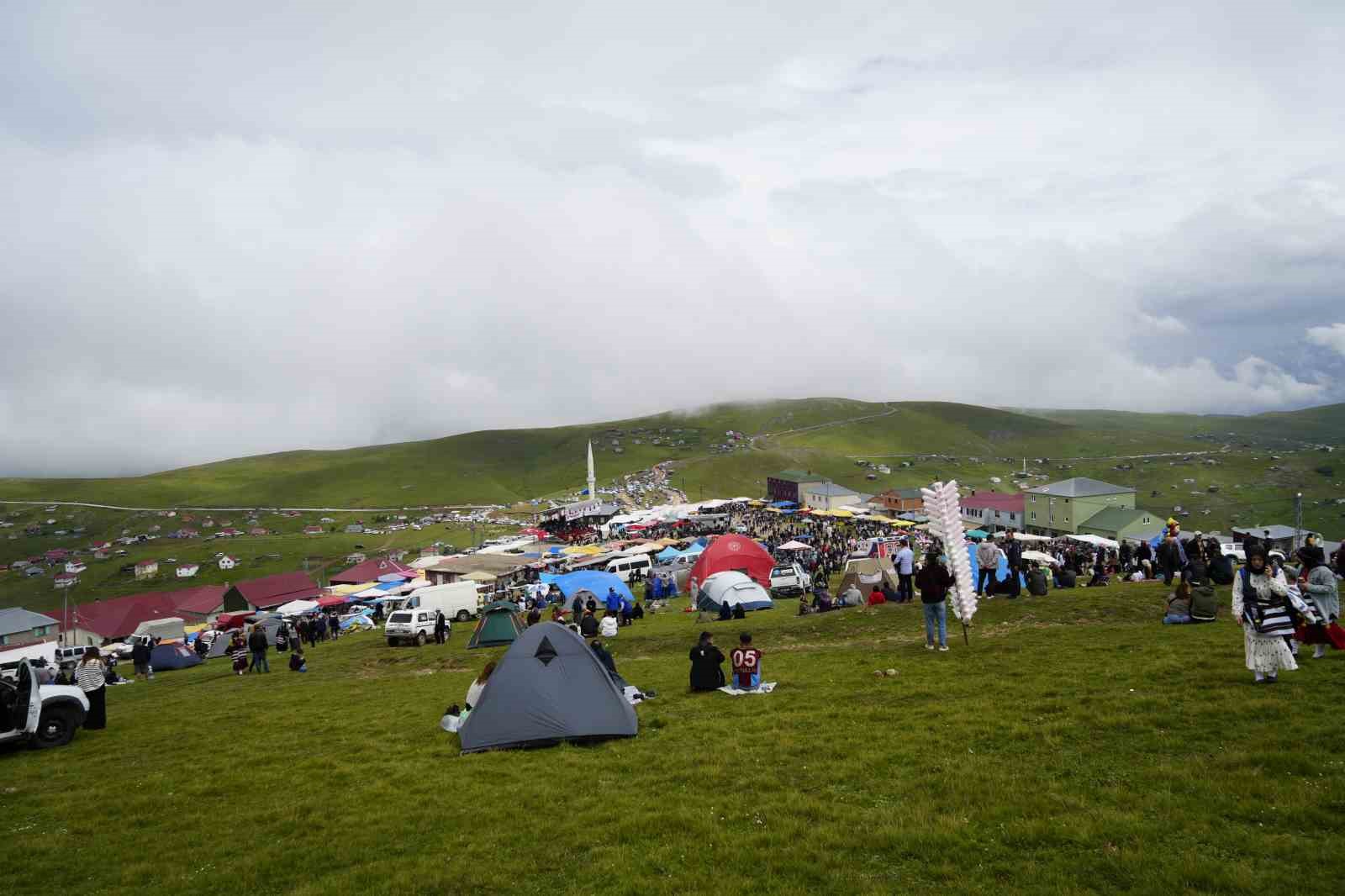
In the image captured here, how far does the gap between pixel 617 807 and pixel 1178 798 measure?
19.2 feet

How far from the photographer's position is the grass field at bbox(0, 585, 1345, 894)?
6.52 m

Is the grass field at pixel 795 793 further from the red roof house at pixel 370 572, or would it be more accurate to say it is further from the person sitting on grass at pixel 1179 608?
the red roof house at pixel 370 572

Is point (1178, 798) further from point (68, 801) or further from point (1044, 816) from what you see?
point (68, 801)

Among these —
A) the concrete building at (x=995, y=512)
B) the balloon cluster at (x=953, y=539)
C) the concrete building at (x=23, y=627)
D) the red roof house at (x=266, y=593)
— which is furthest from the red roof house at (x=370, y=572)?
the concrete building at (x=995, y=512)

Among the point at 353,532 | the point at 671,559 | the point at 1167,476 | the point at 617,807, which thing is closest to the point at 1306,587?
the point at 617,807

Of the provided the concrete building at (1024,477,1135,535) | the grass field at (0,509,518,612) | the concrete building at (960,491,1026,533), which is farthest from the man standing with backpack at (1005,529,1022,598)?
the grass field at (0,509,518,612)

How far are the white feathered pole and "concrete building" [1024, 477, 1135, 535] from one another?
88.6 metres

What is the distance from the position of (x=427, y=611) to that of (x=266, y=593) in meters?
53.1

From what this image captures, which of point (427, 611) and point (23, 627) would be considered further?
point (23, 627)

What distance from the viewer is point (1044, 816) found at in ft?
23.5

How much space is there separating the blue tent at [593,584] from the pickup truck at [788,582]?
23.9 ft

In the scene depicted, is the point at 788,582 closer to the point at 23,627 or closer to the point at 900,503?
the point at 23,627

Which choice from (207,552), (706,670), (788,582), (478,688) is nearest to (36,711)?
(478,688)

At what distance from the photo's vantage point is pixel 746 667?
47.6 ft
